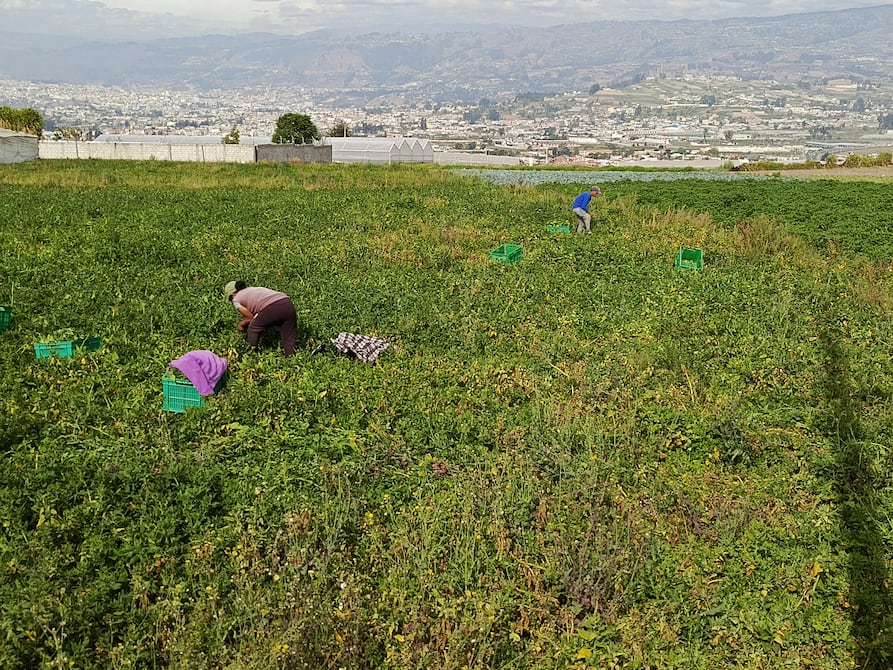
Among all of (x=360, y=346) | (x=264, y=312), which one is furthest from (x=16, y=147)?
(x=360, y=346)

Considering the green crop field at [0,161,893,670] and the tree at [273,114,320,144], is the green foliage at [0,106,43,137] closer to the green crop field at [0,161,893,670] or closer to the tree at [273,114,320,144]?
the tree at [273,114,320,144]

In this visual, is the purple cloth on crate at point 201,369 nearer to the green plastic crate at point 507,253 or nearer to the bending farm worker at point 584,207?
the green plastic crate at point 507,253

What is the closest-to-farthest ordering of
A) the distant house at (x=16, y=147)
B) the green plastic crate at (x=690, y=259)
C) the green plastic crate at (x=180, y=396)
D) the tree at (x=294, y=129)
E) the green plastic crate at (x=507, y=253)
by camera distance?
the green plastic crate at (x=180, y=396) → the green plastic crate at (x=690, y=259) → the green plastic crate at (x=507, y=253) → the distant house at (x=16, y=147) → the tree at (x=294, y=129)

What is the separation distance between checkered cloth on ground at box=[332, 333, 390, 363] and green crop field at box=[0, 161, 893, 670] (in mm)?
164

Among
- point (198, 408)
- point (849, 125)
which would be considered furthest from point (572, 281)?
point (849, 125)

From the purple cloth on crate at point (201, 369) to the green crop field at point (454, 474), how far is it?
0.21 meters

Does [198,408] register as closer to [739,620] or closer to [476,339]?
[476,339]

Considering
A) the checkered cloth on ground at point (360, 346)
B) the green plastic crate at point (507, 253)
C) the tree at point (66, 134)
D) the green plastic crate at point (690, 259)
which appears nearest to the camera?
the checkered cloth on ground at point (360, 346)

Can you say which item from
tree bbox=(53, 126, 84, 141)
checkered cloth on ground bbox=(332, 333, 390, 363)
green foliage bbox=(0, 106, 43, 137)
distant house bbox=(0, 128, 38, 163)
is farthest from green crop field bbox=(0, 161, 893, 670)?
tree bbox=(53, 126, 84, 141)

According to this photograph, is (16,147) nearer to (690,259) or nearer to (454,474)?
(690,259)

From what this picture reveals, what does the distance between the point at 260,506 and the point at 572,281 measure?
7982 millimetres

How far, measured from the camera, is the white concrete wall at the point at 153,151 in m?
43.8

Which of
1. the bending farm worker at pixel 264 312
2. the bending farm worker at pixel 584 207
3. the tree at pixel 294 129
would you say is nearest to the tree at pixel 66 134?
the tree at pixel 294 129

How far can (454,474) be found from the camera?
19.1 ft
